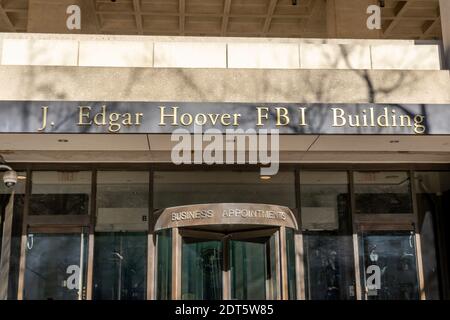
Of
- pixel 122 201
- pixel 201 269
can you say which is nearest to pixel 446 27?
pixel 201 269

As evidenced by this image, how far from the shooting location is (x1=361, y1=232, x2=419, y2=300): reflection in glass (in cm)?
1206

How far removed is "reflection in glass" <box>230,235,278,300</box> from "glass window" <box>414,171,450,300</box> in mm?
3299

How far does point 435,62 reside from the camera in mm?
11742

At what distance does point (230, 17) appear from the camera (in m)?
18.7

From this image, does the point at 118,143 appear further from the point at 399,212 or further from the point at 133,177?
the point at 399,212

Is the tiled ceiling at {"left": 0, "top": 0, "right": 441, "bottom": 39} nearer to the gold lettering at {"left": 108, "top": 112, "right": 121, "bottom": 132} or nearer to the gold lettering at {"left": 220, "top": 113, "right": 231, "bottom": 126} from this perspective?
the gold lettering at {"left": 220, "top": 113, "right": 231, "bottom": 126}

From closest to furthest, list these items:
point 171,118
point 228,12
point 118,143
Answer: point 171,118 → point 118,143 → point 228,12

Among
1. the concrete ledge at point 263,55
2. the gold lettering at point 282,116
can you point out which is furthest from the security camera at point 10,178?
the gold lettering at point 282,116

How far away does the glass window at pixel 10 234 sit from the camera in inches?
460

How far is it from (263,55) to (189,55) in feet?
4.41

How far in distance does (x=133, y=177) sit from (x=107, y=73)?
7.63ft

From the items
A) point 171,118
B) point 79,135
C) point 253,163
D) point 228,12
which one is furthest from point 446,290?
point 228,12

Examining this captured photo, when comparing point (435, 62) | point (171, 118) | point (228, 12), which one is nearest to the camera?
point (171, 118)

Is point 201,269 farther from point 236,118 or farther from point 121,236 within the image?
point 236,118
